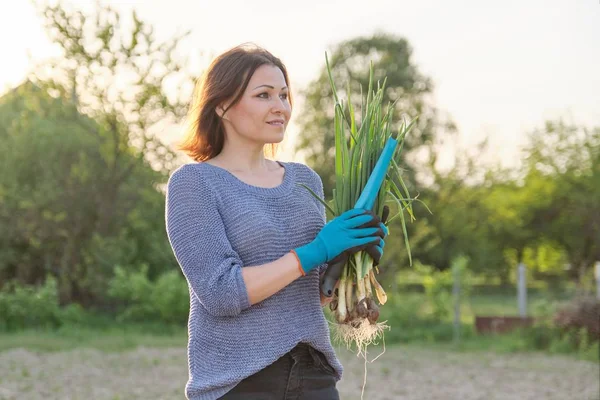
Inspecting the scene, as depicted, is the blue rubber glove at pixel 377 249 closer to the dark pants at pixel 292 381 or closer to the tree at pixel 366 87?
the dark pants at pixel 292 381

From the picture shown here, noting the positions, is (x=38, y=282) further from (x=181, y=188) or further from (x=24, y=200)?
(x=181, y=188)

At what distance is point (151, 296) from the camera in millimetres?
10898

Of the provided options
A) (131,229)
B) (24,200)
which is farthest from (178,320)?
(24,200)

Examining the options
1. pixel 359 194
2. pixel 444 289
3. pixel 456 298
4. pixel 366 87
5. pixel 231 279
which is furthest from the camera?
pixel 366 87

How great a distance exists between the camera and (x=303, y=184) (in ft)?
7.36

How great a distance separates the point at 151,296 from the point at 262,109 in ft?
29.6

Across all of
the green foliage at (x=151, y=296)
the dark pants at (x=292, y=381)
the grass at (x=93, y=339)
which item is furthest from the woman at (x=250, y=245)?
the green foliage at (x=151, y=296)

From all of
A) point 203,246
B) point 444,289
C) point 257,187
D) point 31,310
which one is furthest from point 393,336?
point 203,246

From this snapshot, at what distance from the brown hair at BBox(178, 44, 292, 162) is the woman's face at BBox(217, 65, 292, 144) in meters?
0.02

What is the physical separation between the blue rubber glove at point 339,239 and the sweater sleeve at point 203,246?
0.53ft

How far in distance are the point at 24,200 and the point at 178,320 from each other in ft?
10.1

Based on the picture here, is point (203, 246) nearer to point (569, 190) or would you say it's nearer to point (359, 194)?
point (359, 194)

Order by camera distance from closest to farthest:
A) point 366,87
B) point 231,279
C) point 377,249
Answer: point 231,279 → point 377,249 → point 366,87

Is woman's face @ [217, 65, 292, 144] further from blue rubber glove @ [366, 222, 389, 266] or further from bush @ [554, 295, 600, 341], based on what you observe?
bush @ [554, 295, 600, 341]
